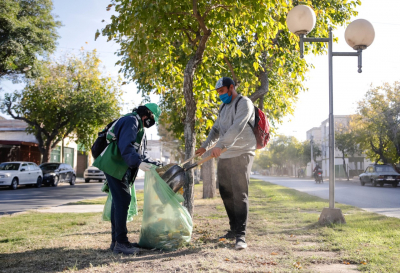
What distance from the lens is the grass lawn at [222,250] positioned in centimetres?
359

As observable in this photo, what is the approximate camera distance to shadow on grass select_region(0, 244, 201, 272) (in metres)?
3.70

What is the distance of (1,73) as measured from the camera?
21.4m

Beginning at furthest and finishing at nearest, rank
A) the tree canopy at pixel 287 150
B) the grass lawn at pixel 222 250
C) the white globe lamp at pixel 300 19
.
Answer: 1. the tree canopy at pixel 287 150
2. the white globe lamp at pixel 300 19
3. the grass lawn at pixel 222 250

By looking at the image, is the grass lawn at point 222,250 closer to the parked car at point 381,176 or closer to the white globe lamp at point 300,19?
the white globe lamp at point 300,19

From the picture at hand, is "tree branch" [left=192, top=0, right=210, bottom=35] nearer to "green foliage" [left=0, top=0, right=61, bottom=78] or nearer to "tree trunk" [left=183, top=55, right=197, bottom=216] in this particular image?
"tree trunk" [left=183, top=55, right=197, bottom=216]

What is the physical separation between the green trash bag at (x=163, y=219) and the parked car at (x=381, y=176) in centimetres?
2203

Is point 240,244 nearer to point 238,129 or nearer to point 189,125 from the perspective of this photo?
point 238,129

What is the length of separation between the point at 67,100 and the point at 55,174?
5.46m

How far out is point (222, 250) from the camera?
4.24m

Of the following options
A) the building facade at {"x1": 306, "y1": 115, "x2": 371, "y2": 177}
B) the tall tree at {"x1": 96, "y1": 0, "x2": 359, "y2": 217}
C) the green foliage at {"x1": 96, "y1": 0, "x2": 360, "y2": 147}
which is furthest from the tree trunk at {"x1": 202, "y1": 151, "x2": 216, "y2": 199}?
the building facade at {"x1": 306, "y1": 115, "x2": 371, "y2": 177}

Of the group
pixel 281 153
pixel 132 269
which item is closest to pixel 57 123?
pixel 132 269

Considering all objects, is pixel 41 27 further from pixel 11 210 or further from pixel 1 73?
pixel 11 210

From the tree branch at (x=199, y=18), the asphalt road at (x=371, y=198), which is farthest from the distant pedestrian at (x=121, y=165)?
the asphalt road at (x=371, y=198)

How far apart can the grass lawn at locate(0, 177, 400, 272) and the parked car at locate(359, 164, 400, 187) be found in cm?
1839
